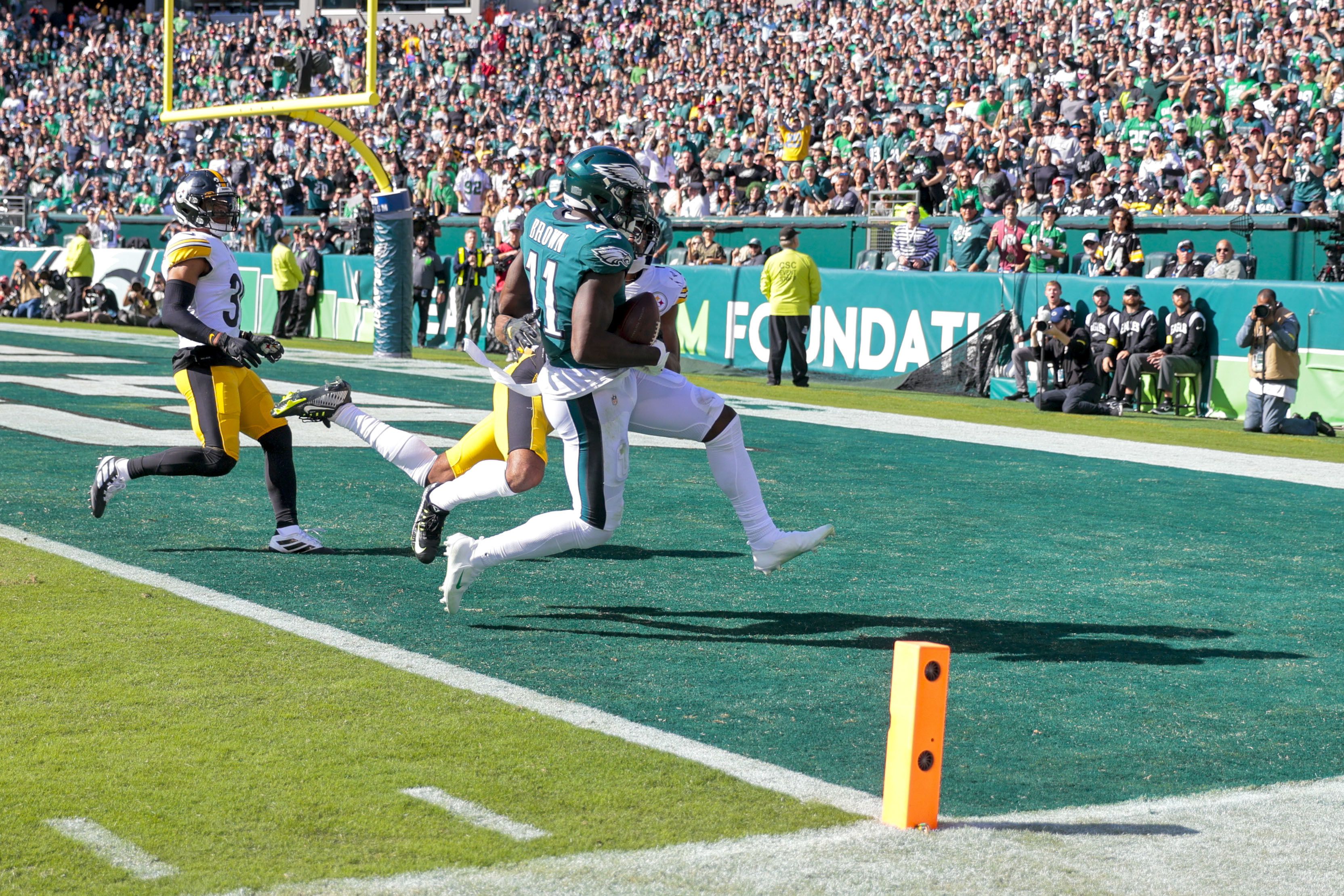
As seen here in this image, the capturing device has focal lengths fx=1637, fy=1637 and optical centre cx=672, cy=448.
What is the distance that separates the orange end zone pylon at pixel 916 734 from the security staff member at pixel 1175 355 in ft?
40.7

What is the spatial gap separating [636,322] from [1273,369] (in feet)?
32.8

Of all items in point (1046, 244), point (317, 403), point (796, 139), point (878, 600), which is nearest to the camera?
point (878, 600)

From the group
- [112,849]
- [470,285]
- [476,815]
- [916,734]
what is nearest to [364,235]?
[470,285]

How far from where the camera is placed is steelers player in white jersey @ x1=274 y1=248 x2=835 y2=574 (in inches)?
215

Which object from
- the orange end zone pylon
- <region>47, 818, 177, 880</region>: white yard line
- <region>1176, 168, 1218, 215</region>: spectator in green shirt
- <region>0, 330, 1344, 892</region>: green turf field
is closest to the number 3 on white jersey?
<region>0, 330, 1344, 892</region>: green turf field

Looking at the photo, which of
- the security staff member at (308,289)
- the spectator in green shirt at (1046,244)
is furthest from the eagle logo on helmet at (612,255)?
the security staff member at (308,289)

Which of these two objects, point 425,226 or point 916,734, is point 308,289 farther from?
point 916,734

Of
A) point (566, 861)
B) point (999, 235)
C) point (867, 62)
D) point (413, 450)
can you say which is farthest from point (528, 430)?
point (867, 62)

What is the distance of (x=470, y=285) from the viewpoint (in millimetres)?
22641

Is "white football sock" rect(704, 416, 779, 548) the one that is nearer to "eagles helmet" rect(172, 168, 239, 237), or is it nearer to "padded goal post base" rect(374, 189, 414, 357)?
"eagles helmet" rect(172, 168, 239, 237)

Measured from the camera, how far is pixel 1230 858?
3416mm

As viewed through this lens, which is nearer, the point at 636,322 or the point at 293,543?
the point at 636,322

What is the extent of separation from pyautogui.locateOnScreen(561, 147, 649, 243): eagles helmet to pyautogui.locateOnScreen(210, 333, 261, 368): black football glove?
1.97 metres

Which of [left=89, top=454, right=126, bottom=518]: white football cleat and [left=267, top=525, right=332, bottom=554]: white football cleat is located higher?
[left=89, top=454, right=126, bottom=518]: white football cleat
